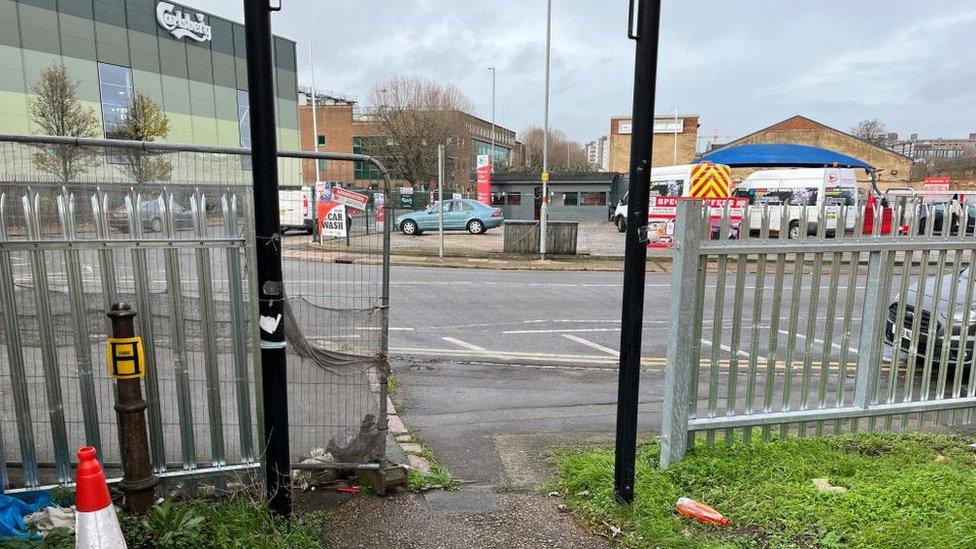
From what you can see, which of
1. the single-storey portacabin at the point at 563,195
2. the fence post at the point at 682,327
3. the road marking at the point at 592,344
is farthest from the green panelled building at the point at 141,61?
the fence post at the point at 682,327

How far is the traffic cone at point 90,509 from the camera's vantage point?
88.6 inches

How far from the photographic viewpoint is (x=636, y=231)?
301cm

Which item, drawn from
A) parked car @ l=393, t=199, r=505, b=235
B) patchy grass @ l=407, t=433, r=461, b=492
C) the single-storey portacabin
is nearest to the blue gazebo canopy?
parked car @ l=393, t=199, r=505, b=235

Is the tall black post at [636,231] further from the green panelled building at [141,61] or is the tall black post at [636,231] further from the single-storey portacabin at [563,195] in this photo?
the single-storey portacabin at [563,195]

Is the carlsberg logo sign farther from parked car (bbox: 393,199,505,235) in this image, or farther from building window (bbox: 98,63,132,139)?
parked car (bbox: 393,199,505,235)

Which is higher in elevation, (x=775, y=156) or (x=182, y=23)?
(x=182, y=23)

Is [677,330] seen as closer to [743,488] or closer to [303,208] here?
[743,488]

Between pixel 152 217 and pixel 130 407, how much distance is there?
2.94ft

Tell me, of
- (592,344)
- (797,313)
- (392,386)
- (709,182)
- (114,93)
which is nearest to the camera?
(797,313)

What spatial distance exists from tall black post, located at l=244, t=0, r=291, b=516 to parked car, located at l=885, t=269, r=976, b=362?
3454 mm

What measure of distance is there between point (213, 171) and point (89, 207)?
208 centimetres

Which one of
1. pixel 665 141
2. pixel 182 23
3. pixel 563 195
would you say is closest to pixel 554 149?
pixel 665 141

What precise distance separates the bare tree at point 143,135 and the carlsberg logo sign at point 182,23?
212 inches

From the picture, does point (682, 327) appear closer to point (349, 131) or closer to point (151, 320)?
point (151, 320)
